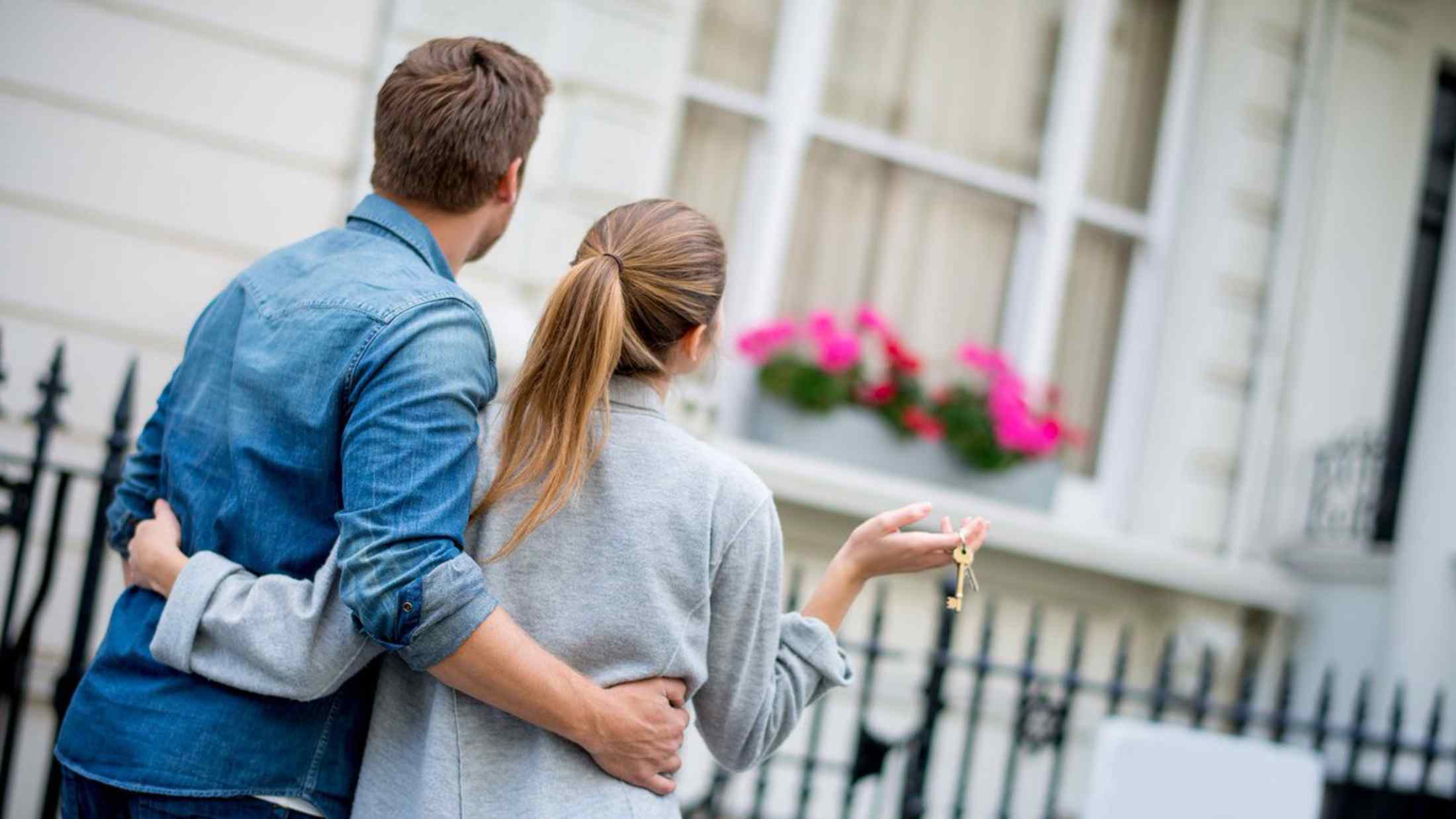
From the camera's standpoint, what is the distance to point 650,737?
161cm

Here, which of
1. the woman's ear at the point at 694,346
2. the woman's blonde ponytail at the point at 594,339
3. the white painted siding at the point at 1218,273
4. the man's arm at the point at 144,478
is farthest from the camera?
the white painted siding at the point at 1218,273

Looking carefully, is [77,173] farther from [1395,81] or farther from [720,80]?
[1395,81]

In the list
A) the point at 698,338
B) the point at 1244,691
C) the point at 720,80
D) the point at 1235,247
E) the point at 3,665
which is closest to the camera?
the point at 698,338

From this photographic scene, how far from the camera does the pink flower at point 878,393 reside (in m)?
5.61

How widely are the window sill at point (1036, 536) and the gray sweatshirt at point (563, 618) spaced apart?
3.56 metres

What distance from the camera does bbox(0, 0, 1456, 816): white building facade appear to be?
4.58m

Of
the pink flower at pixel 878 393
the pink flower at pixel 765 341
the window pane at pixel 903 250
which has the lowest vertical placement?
the pink flower at pixel 878 393

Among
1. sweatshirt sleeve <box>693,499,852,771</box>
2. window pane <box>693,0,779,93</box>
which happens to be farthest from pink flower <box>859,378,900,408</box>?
sweatshirt sleeve <box>693,499,852,771</box>

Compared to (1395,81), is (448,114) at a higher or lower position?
lower

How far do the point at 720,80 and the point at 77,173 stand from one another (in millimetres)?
2560

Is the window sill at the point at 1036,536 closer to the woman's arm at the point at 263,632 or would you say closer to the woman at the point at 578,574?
the woman at the point at 578,574

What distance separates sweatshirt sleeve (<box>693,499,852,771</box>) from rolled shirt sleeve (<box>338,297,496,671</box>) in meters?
0.30

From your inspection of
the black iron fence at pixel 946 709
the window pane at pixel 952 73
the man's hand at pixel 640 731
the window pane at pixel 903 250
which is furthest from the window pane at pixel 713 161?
the man's hand at pixel 640 731

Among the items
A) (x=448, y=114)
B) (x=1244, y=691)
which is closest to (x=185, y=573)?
(x=448, y=114)
